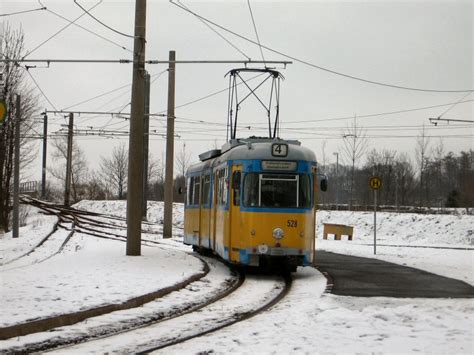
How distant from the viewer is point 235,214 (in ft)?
53.1

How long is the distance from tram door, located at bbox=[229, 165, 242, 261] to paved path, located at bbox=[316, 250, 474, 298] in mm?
2382

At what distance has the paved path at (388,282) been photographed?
12.8 metres

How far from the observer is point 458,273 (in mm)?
18172

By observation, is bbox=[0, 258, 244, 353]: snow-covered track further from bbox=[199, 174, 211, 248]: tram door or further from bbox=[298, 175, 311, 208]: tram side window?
bbox=[199, 174, 211, 248]: tram door

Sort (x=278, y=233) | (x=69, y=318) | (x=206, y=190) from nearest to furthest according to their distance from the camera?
(x=69, y=318) → (x=278, y=233) → (x=206, y=190)

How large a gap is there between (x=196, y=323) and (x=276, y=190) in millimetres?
6872

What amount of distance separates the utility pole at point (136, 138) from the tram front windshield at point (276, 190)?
3.34 metres

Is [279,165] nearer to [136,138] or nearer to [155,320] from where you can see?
[136,138]

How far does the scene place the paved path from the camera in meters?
12.8

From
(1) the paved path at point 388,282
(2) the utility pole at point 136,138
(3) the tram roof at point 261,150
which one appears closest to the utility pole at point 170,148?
(1) the paved path at point 388,282

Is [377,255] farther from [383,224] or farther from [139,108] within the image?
[383,224]

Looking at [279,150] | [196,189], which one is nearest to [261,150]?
[279,150]

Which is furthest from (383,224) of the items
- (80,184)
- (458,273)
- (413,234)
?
(80,184)

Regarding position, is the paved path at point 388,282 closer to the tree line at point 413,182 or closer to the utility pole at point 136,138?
the utility pole at point 136,138
